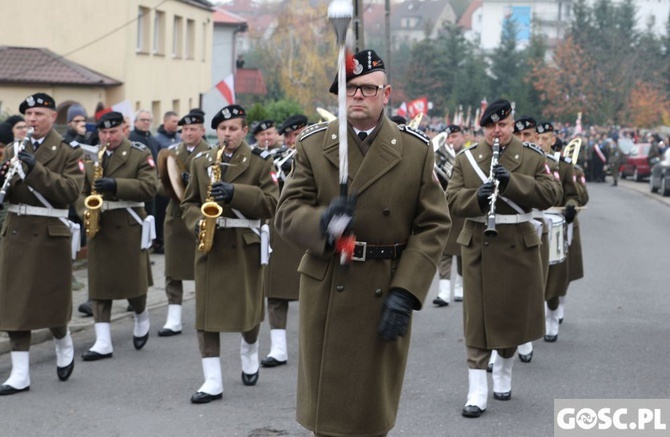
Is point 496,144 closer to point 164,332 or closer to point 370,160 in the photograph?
point 370,160

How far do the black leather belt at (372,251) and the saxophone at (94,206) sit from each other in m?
4.69

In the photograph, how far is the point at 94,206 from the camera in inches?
388

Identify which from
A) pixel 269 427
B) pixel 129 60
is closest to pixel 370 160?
pixel 269 427

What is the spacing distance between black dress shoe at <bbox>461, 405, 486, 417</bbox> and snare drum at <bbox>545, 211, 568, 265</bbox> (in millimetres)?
1923

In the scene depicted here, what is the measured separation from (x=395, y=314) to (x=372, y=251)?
1.13ft

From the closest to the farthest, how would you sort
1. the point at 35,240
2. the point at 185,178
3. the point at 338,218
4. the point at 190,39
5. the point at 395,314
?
the point at 338,218 < the point at 395,314 < the point at 35,240 < the point at 185,178 < the point at 190,39

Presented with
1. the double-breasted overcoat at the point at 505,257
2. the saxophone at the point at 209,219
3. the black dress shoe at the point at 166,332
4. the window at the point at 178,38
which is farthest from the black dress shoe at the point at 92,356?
the window at the point at 178,38

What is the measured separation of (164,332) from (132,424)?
3517 mm

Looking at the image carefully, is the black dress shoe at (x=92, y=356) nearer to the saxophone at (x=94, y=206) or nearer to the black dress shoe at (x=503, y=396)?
the saxophone at (x=94, y=206)

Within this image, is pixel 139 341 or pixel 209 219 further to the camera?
pixel 139 341

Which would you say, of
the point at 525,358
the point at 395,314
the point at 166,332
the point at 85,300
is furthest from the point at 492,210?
the point at 85,300

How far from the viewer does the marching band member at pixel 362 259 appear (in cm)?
559

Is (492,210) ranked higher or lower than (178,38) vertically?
lower

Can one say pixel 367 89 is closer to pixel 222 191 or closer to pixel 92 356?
pixel 222 191
